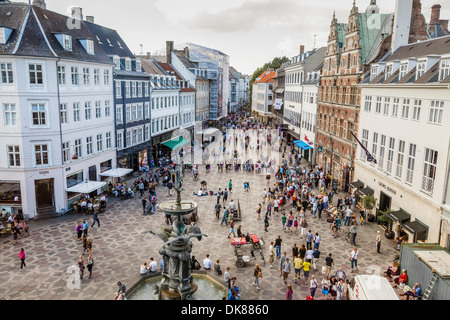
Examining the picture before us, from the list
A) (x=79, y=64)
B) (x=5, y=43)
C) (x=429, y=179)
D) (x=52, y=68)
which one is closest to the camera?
(x=429, y=179)

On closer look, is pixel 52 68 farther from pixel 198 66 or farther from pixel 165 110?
pixel 198 66

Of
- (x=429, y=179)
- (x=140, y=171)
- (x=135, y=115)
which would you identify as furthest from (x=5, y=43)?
(x=429, y=179)

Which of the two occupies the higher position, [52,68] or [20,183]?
[52,68]

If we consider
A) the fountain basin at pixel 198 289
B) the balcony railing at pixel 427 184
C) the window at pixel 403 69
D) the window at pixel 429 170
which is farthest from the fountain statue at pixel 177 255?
the window at pixel 403 69

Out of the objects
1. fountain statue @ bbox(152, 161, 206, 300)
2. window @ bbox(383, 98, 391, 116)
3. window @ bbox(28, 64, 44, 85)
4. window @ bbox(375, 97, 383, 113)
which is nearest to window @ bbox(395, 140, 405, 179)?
window @ bbox(383, 98, 391, 116)

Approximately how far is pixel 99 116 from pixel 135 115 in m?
7.62

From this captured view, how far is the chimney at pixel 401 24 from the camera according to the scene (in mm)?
30016

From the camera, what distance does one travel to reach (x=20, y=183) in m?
25.9

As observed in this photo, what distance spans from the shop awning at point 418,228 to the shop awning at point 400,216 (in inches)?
25.4

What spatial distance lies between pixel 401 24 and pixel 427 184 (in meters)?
17.3

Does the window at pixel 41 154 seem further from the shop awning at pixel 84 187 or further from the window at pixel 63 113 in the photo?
the shop awning at pixel 84 187

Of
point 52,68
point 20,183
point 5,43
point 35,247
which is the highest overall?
point 5,43

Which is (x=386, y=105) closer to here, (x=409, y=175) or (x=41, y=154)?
(x=409, y=175)

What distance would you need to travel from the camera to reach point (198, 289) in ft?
53.9
